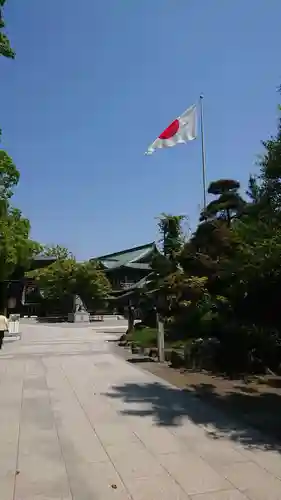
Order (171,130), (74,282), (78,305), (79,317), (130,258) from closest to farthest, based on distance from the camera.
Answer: (171,130), (79,317), (78,305), (74,282), (130,258)

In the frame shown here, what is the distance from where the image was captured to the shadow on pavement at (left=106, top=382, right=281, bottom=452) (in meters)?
5.54

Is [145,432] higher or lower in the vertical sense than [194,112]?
lower

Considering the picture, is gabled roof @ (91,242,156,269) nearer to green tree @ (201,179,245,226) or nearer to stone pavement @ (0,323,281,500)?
green tree @ (201,179,245,226)

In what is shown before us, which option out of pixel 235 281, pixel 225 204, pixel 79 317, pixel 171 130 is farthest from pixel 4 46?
pixel 79 317

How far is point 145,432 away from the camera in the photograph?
223 inches

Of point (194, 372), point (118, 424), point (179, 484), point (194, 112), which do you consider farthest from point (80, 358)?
point (194, 112)

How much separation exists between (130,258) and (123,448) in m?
52.2

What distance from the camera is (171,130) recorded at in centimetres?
1875

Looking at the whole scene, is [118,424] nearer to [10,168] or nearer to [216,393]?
[216,393]

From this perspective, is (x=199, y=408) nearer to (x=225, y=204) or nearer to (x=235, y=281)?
(x=235, y=281)

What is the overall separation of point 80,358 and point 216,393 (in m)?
5.81

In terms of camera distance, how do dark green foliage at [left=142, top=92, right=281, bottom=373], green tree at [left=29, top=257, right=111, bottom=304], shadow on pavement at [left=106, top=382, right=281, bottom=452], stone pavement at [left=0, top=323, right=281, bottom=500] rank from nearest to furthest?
stone pavement at [left=0, top=323, right=281, bottom=500], shadow on pavement at [left=106, top=382, right=281, bottom=452], dark green foliage at [left=142, top=92, right=281, bottom=373], green tree at [left=29, top=257, right=111, bottom=304]

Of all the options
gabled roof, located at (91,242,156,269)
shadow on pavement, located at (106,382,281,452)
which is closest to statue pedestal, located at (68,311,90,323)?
gabled roof, located at (91,242,156,269)

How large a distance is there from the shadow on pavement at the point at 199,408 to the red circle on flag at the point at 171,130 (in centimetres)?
1216
